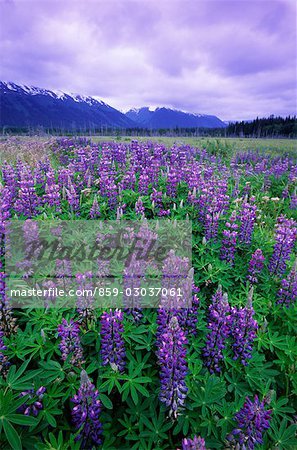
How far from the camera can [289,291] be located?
3186mm

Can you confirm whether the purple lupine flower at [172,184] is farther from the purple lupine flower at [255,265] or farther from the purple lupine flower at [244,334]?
the purple lupine flower at [244,334]

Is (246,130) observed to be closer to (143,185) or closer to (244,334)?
(143,185)

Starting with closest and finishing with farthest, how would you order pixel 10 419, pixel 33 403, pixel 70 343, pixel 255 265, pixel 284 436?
pixel 10 419, pixel 33 403, pixel 284 436, pixel 70 343, pixel 255 265

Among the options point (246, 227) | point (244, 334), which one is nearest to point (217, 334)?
point (244, 334)

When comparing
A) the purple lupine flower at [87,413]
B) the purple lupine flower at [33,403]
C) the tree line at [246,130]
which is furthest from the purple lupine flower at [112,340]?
the tree line at [246,130]

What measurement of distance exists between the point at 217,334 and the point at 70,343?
1258mm

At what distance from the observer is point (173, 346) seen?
195 centimetres

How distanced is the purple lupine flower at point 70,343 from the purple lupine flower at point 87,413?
34 centimetres

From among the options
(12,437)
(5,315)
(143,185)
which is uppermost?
(143,185)

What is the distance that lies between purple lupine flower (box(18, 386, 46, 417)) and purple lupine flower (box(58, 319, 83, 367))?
286 mm

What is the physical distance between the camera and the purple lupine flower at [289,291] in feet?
10.3

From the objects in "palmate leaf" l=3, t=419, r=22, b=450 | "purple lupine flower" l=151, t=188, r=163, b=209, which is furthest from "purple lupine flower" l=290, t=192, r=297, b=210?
"palmate leaf" l=3, t=419, r=22, b=450

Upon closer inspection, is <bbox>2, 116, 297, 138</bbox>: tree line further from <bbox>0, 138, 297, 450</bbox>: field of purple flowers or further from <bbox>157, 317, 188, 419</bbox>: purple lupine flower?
<bbox>157, 317, 188, 419</bbox>: purple lupine flower

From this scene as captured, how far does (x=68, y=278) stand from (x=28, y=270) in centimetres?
53
